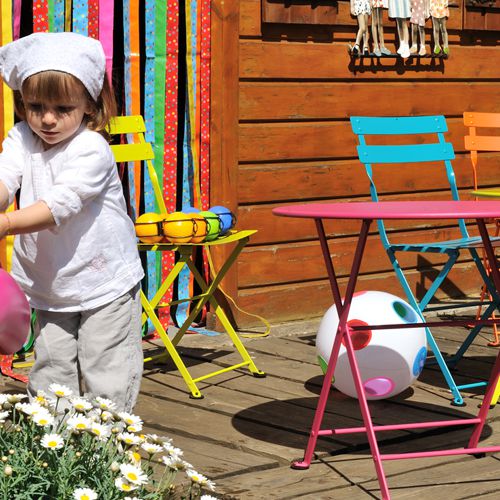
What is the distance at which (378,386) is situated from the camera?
4422 mm

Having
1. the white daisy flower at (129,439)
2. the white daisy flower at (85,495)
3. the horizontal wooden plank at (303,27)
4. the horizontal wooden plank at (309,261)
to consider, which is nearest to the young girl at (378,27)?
the horizontal wooden plank at (303,27)

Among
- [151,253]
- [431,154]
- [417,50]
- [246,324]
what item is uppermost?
[417,50]

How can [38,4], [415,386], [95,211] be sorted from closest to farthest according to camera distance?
[95,211], [415,386], [38,4]

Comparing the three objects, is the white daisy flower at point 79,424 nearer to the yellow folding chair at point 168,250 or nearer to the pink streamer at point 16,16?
the yellow folding chair at point 168,250

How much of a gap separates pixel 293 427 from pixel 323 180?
247 centimetres

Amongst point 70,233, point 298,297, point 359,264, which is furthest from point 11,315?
point 298,297

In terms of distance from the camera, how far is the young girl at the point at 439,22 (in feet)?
22.8

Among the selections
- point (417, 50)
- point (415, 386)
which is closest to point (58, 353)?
point (415, 386)

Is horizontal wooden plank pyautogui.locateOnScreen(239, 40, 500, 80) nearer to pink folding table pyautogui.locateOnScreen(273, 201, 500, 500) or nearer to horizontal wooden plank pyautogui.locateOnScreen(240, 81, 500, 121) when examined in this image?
horizontal wooden plank pyautogui.locateOnScreen(240, 81, 500, 121)

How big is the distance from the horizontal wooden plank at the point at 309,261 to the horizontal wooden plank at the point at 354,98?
0.71 m

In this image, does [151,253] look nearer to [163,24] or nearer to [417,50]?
[163,24]

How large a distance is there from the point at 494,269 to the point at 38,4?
103 inches

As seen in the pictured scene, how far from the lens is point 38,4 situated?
535 cm

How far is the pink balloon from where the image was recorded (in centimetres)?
267
